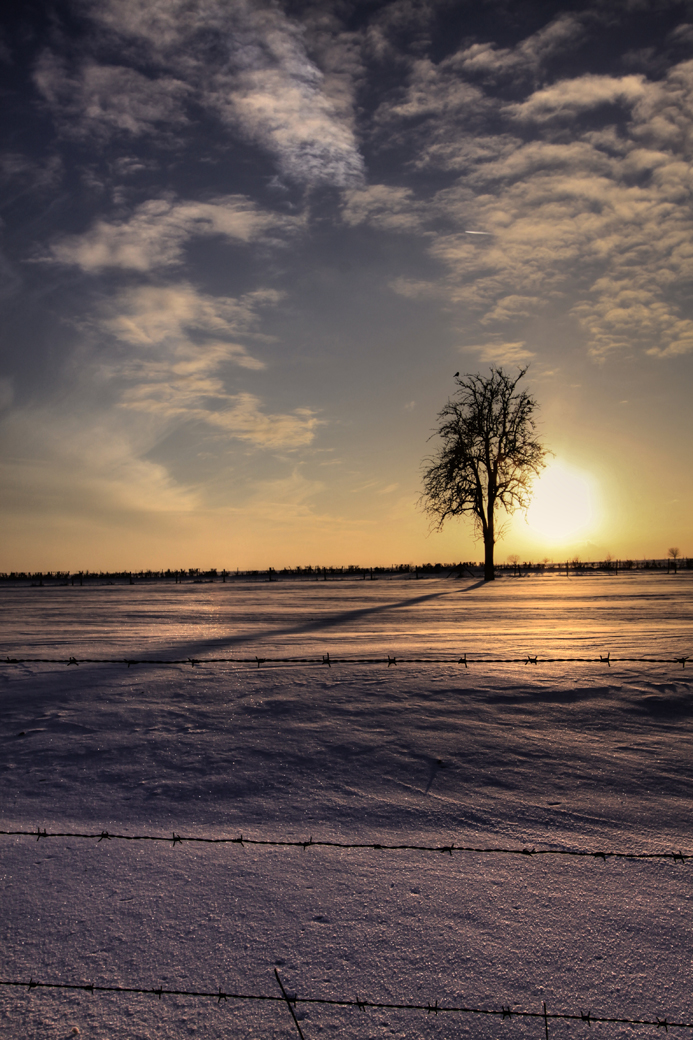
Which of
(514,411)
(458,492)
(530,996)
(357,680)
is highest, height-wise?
(514,411)

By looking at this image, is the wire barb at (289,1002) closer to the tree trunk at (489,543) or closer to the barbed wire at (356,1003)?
the barbed wire at (356,1003)

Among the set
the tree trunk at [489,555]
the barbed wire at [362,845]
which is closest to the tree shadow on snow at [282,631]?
the barbed wire at [362,845]

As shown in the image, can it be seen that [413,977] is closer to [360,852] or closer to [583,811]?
[360,852]

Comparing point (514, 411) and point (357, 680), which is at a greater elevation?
point (514, 411)

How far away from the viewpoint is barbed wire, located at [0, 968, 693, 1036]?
93.7 inches

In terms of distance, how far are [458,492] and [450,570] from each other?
54.2 feet

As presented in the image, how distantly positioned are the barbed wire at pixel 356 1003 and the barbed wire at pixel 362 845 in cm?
106

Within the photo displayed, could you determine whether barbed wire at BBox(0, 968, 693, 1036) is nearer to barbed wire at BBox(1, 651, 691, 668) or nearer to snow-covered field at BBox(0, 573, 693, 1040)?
snow-covered field at BBox(0, 573, 693, 1040)

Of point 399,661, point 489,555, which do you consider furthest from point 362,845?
point 489,555

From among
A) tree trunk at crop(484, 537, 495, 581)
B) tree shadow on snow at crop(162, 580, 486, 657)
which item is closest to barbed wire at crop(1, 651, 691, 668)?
tree shadow on snow at crop(162, 580, 486, 657)

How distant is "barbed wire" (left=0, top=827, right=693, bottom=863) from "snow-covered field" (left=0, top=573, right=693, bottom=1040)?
5 cm

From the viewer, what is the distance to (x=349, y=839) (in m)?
3.77

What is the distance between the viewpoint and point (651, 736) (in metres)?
5.31

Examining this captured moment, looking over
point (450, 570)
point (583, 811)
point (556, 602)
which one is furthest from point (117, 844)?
point (450, 570)
